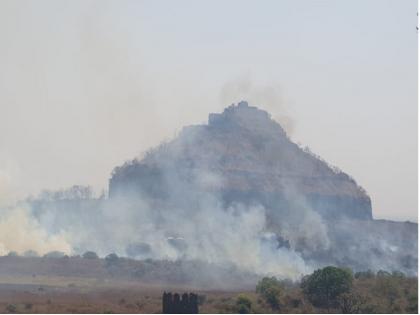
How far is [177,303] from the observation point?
362 feet

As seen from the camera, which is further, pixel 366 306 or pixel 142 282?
pixel 142 282

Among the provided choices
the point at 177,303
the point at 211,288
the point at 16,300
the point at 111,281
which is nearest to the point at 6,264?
the point at 111,281

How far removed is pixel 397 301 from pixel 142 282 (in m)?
57.4

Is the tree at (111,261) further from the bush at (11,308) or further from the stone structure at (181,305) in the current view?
the stone structure at (181,305)

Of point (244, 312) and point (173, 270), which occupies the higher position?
point (173, 270)

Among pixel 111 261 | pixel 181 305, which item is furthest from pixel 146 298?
pixel 111 261

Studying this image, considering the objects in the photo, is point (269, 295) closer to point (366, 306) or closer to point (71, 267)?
point (366, 306)

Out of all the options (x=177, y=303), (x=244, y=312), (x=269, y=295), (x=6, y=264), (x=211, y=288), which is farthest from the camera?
(x=6, y=264)

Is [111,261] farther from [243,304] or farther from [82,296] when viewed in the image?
[243,304]

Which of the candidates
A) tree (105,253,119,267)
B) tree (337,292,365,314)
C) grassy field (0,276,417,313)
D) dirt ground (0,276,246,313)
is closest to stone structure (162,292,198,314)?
grassy field (0,276,417,313)

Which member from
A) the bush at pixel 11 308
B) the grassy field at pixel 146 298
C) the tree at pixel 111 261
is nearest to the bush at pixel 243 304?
the grassy field at pixel 146 298

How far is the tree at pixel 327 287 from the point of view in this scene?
131125 mm

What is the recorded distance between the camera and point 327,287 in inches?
5241

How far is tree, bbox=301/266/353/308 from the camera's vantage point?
430ft
